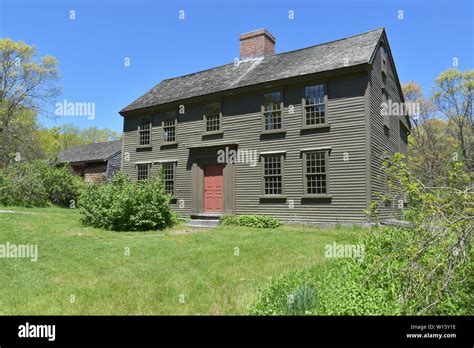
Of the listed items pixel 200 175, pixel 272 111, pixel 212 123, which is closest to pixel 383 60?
pixel 272 111

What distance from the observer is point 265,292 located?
5.60 meters

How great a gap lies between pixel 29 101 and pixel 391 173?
1611 inches

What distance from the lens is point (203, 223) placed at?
678 inches

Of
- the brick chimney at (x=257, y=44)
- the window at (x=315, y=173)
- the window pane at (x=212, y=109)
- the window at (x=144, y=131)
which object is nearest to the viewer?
the window at (x=315, y=173)

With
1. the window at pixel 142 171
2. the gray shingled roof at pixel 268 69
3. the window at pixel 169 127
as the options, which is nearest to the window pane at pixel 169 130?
the window at pixel 169 127

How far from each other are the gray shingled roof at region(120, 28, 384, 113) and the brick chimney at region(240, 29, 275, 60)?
Answer: 0.54 meters

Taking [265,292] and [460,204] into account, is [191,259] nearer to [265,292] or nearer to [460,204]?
[265,292]

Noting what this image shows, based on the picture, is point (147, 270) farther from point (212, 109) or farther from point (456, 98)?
point (456, 98)

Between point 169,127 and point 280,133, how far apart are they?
23.8ft

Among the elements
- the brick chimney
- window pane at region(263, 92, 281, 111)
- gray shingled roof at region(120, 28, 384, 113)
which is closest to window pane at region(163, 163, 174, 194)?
gray shingled roof at region(120, 28, 384, 113)

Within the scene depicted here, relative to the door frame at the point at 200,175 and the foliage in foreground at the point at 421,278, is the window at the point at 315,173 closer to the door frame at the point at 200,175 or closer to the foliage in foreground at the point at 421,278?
the door frame at the point at 200,175

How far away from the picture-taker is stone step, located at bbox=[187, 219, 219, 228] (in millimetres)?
→ 16844

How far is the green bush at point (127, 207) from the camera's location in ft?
46.8

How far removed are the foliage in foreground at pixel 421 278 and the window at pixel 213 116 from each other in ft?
44.2
